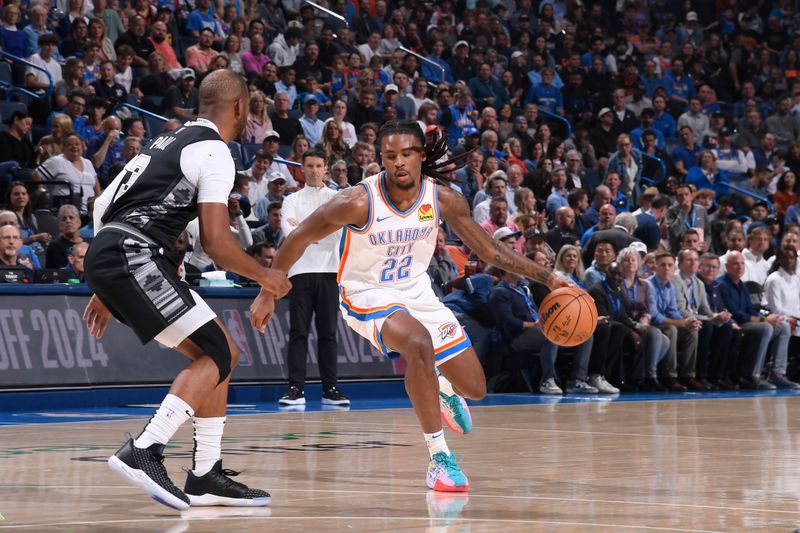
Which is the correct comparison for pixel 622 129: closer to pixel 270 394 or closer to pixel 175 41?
pixel 175 41

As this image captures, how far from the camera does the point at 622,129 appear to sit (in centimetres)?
2220

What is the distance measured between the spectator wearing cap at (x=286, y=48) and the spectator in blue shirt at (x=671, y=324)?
7210mm

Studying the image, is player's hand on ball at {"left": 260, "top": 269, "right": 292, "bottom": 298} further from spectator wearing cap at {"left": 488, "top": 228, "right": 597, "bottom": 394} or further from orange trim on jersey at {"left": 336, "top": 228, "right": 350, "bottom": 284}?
spectator wearing cap at {"left": 488, "top": 228, "right": 597, "bottom": 394}

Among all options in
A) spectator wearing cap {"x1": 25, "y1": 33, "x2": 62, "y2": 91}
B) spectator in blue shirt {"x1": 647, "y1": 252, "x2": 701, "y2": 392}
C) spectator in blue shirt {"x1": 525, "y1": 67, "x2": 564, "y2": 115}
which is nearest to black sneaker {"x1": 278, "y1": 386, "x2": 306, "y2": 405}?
spectator in blue shirt {"x1": 647, "y1": 252, "x2": 701, "y2": 392}

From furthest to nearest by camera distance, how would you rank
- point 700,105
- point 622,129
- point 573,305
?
1. point 700,105
2. point 622,129
3. point 573,305

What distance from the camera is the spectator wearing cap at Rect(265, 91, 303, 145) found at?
1719 centimetres

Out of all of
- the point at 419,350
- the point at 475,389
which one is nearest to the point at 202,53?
the point at 475,389

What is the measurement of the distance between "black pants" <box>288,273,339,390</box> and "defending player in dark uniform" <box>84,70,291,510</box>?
238 inches

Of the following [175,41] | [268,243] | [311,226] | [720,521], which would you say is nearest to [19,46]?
[175,41]

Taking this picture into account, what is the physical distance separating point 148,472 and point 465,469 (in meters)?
2.41

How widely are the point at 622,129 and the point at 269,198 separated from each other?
30.6 feet

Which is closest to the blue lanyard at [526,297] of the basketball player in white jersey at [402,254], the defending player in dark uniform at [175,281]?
the basketball player in white jersey at [402,254]

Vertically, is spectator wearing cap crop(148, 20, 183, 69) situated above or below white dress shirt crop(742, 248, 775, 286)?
above

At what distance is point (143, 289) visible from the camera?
5426 mm
